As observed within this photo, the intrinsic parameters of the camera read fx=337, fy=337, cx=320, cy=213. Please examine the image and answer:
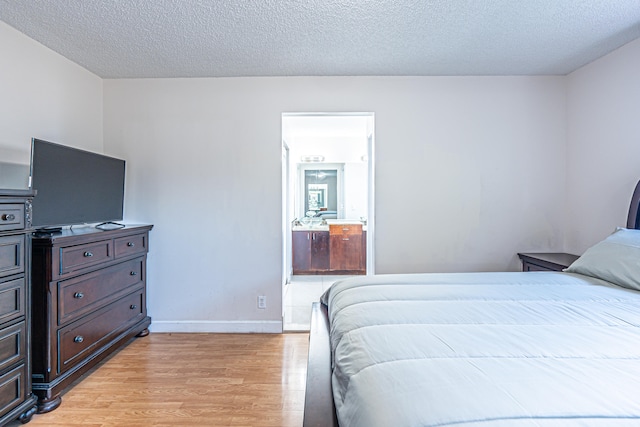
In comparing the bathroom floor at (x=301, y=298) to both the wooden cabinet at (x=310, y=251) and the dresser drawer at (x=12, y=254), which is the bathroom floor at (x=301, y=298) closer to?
the wooden cabinet at (x=310, y=251)

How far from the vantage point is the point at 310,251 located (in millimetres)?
5707

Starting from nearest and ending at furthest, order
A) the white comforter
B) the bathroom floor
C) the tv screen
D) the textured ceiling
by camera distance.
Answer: the white comforter
the textured ceiling
the tv screen
the bathroom floor

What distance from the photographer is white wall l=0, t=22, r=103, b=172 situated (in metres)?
2.32

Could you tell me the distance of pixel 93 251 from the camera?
8.12ft

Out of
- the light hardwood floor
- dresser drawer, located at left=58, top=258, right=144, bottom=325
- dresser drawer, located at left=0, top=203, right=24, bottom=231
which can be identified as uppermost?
dresser drawer, located at left=0, top=203, right=24, bottom=231

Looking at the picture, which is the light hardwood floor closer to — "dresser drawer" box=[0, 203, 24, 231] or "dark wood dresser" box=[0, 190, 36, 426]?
"dark wood dresser" box=[0, 190, 36, 426]

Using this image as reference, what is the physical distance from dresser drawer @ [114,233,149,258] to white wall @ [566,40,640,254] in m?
4.02

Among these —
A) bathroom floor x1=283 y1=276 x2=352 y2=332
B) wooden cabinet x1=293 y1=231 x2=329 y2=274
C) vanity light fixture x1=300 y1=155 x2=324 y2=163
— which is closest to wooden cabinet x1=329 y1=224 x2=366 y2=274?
wooden cabinet x1=293 y1=231 x2=329 y2=274

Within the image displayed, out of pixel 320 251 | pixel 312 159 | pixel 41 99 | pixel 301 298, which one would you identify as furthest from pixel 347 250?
pixel 41 99

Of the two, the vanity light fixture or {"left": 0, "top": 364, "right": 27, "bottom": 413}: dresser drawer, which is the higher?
the vanity light fixture

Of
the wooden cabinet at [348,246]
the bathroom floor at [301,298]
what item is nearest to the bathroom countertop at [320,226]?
the wooden cabinet at [348,246]

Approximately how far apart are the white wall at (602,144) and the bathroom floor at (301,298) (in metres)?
2.74

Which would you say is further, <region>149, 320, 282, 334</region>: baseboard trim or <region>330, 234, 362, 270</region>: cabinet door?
<region>330, 234, 362, 270</region>: cabinet door

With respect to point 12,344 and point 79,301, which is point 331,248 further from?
point 12,344
